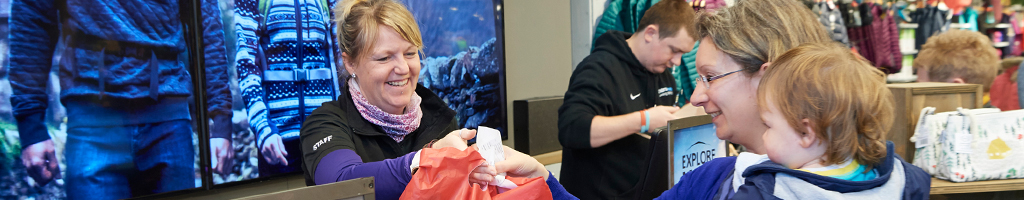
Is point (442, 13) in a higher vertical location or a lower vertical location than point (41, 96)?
higher

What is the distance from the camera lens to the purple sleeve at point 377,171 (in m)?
1.29

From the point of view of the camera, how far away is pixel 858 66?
1.09 metres

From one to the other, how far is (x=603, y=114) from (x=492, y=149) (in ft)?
3.82

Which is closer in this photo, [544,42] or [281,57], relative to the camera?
[281,57]

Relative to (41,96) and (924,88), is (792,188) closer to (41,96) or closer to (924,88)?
(924,88)

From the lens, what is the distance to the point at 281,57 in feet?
8.62

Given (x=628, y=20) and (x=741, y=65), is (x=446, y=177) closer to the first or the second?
(x=741, y=65)

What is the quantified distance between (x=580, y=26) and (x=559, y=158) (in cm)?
100

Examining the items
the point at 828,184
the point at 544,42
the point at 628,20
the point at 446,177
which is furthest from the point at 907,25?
the point at 446,177

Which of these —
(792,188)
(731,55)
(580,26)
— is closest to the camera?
(792,188)

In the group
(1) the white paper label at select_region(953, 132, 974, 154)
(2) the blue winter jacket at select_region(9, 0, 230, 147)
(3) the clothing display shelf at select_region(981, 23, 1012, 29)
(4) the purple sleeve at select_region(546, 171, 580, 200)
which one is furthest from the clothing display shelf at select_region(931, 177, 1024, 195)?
(3) the clothing display shelf at select_region(981, 23, 1012, 29)

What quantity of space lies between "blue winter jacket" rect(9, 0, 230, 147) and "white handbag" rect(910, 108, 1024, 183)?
9.02 ft

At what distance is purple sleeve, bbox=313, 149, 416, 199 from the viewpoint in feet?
4.22

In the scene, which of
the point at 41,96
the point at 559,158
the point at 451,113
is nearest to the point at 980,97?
the point at 451,113
